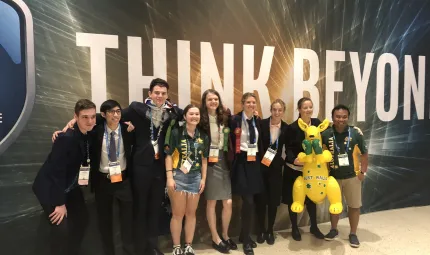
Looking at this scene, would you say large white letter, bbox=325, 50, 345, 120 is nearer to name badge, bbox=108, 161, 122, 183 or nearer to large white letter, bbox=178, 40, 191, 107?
large white letter, bbox=178, 40, 191, 107

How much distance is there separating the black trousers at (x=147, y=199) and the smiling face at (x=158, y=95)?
20.2 inches

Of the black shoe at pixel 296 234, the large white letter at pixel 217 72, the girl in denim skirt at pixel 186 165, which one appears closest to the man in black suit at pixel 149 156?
the girl in denim skirt at pixel 186 165

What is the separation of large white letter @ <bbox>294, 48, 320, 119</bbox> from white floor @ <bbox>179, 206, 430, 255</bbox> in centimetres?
135

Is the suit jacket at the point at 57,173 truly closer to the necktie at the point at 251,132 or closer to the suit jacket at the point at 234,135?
the suit jacket at the point at 234,135

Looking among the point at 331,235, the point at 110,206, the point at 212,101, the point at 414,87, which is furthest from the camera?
the point at 414,87

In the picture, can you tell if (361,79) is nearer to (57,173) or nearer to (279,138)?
(279,138)

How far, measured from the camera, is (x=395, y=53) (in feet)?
14.1

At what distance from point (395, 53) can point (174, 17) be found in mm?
2932

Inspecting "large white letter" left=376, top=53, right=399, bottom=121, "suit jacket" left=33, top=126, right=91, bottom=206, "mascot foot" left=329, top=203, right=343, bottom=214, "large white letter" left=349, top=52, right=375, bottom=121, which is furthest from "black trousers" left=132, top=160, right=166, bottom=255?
"large white letter" left=376, top=53, right=399, bottom=121

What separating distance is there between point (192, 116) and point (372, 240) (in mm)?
2327

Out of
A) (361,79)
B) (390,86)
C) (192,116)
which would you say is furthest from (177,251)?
(390,86)

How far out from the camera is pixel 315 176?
3.09 m

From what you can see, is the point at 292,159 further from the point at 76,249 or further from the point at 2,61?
the point at 2,61

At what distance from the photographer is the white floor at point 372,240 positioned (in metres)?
3.20
